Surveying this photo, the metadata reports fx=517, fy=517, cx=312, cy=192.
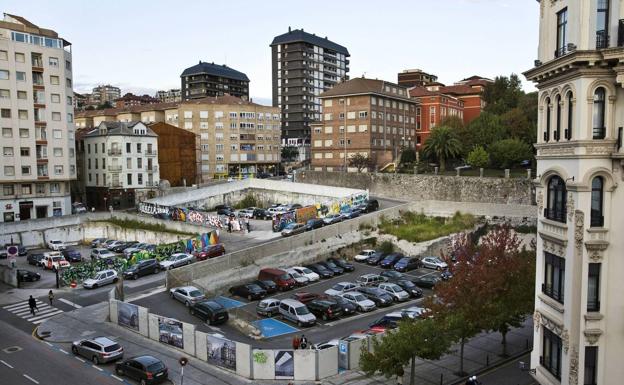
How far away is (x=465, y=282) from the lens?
26.5 metres

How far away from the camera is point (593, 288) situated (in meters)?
17.8

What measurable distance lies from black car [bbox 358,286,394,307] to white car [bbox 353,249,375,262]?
39.6 feet

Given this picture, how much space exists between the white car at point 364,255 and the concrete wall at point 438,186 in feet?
65.5

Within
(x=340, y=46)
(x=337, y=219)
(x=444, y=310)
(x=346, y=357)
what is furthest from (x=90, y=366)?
(x=340, y=46)

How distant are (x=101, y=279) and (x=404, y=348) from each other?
32149mm

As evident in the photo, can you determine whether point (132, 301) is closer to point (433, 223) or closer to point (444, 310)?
point (444, 310)

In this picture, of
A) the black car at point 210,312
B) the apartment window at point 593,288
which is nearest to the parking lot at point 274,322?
the black car at point 210,312

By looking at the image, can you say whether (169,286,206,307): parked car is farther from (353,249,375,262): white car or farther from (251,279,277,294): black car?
(353,249,375,262): white car

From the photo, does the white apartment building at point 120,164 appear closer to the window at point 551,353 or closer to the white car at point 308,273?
the white car at point 308,273

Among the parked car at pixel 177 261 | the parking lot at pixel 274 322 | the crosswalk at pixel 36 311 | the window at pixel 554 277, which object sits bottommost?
the crosswalk at pixel 36 311

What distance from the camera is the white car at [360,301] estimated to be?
124ft

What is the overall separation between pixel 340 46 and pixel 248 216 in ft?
399

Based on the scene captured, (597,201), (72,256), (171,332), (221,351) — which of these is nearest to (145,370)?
(221,351)

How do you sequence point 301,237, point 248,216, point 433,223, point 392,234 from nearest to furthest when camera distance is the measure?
1. point 301,237
2. point 392,234
3. point 433,223
4. point 248,216
